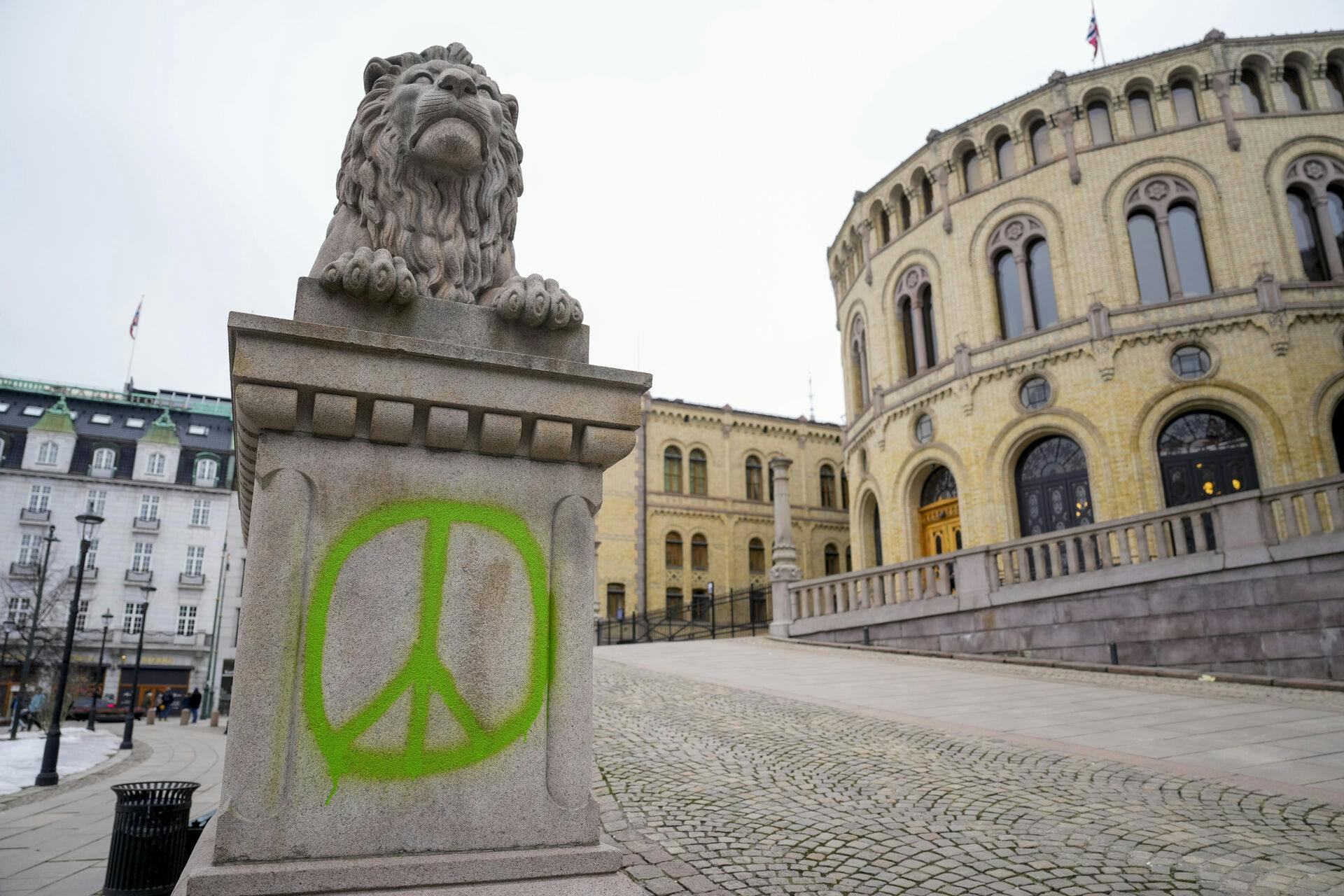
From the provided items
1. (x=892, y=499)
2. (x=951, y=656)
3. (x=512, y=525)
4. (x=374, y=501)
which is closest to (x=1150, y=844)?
(x=512, y=525)

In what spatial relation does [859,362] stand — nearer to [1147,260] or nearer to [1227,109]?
[1147,260]

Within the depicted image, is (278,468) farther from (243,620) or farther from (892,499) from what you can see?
(892,499)

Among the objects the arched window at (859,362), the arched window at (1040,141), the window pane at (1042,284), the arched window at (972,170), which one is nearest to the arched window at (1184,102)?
the arched window at (1040,141)

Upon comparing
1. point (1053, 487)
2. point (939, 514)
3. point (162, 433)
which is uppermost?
point (162, 433)

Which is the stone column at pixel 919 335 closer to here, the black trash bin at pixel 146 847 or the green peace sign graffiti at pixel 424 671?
the black trash bin at pixel 146 847

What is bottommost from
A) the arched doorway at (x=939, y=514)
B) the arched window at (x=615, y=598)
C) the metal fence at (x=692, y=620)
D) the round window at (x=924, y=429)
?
the metal fence at (x=692, y=620)

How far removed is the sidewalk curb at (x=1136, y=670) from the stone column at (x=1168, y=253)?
46.9ft

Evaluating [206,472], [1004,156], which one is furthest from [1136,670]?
[206,472]

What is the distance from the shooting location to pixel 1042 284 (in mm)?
25906

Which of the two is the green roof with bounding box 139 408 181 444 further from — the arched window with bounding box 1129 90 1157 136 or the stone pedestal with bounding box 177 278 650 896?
the stone pedestal with bounding box 177 278 650 896

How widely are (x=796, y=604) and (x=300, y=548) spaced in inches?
750

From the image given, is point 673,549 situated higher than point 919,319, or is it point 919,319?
point 919,319

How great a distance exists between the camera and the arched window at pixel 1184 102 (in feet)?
80.9

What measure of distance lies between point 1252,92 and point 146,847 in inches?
1230
